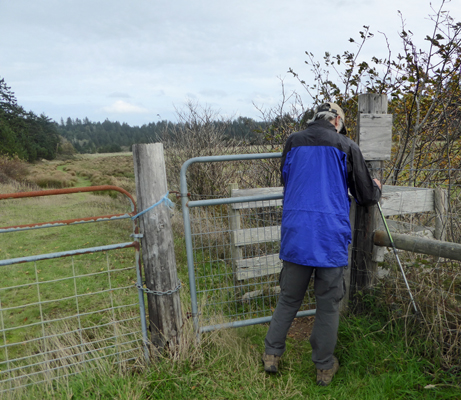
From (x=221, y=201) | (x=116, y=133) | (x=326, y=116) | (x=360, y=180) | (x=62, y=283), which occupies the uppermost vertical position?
(x=116, y=133)

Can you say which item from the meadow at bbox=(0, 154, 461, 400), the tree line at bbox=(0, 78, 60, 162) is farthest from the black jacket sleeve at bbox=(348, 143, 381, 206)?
the tree line at bbox=(0, 78, 60, 162)

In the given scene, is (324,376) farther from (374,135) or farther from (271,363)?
(374,135)

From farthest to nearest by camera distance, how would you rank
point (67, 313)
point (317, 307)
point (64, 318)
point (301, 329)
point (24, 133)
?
point (24, 133), point (67, 313), point (301, 329), point (317, 307), point (64, 318)

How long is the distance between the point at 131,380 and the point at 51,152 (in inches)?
2121

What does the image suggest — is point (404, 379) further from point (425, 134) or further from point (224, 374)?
point (425, 134)

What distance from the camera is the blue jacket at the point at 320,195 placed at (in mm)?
2488

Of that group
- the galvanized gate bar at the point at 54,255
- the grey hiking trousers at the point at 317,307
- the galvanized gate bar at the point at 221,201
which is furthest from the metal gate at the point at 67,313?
the grey hiking trousers at the point at 317,307

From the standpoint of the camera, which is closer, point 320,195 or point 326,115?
point 320,195

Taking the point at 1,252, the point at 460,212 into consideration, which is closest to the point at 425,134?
the point at 460,212

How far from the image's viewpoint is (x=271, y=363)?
2.77 metres

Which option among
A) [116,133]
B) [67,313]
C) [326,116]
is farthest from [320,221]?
[116,133]

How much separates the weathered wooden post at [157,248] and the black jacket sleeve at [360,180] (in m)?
1.46

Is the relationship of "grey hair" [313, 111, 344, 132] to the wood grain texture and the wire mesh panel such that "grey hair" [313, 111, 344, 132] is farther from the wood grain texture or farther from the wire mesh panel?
the wire mesh panel

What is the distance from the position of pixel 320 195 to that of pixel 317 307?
2.88 feet
